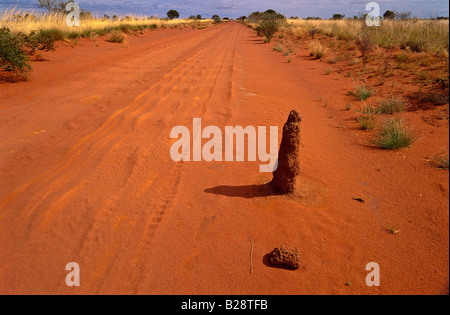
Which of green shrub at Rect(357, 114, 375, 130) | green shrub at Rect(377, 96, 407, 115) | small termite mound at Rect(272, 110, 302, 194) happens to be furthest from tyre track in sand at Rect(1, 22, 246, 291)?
green shrub at Rect(377, 96, 407, 115)

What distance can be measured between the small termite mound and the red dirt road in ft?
0.72

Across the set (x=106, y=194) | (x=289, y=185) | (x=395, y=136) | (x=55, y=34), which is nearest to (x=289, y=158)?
(x=289, y=185)

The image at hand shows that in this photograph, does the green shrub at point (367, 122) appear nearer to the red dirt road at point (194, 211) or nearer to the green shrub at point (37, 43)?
the red dirt road at point (194, 211)

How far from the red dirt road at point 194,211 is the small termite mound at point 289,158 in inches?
8.7

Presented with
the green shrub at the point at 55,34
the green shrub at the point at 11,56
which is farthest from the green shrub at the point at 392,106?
the green shrub at the point at 55,34

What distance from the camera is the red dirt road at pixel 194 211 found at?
2.53 metres

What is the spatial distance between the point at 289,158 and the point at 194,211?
1.41m

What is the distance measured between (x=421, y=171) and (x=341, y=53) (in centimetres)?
1401

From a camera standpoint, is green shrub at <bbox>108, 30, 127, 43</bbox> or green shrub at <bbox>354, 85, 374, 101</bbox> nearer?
green shrub at <bbox>354, 85, 374, 101</bbox>

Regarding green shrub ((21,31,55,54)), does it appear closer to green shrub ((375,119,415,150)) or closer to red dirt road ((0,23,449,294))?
red dirt road ((0,23,449,294))

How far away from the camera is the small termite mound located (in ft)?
11.1

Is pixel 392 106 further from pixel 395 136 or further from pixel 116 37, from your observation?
pixel 116 37
